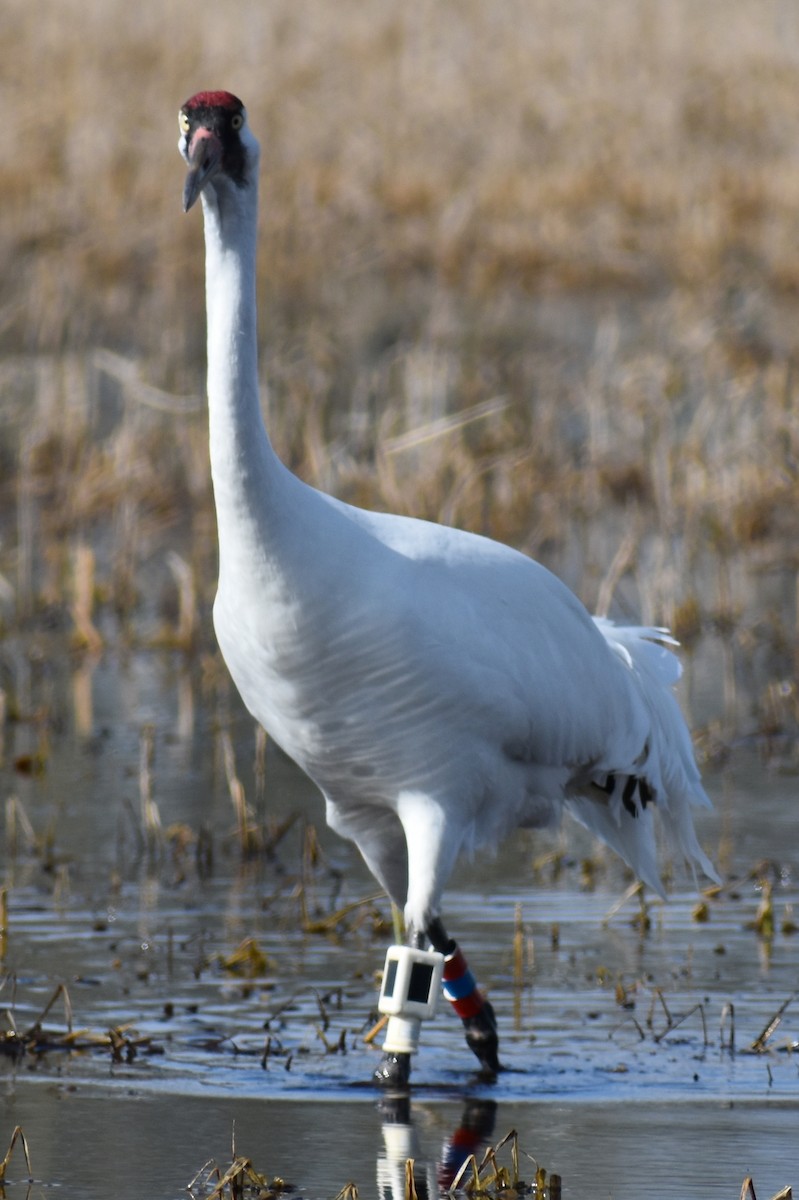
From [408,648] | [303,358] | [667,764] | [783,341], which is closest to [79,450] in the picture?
[303,358]

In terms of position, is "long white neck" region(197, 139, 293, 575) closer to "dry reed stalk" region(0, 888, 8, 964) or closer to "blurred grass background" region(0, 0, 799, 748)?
"dry reed stalk" region(0, 888, 8, 964)

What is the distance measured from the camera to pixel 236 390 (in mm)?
5020

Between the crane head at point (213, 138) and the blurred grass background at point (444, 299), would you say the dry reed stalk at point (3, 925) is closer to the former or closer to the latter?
the crane head at point (213, 138)

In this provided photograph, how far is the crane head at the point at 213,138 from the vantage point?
16.2 ft

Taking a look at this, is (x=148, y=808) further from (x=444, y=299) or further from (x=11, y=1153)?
(x=444, y=299)

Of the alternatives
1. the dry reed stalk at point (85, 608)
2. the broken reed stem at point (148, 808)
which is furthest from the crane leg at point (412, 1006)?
the dry reed stalk at point (85, 608)

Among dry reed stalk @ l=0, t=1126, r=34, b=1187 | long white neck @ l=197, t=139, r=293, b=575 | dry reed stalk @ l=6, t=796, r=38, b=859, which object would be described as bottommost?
dry reed stalk @ l=0, t=1126, r=34, b=1187

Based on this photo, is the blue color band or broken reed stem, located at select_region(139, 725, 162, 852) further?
broken reed stem, located at select_region(139, 725, 162, 852)

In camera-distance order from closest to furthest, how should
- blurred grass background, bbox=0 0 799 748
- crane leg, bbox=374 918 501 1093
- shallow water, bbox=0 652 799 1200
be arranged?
shallow water, bbox=0 652 799 1200 → crane leg, bbox=374 918 501 1093 → blurred grass background, bbox=0 0 799 748

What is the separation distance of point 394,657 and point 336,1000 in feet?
3.94

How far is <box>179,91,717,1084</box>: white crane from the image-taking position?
5059mm

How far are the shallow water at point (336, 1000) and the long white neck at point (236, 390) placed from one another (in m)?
1.18

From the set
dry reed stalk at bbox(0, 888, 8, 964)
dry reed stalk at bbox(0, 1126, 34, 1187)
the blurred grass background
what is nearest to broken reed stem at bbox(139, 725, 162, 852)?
dry reed stalk at bbox(0, 888, 8, 964)

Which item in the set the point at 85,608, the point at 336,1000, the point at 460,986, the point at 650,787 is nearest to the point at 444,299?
the point at 85,608
